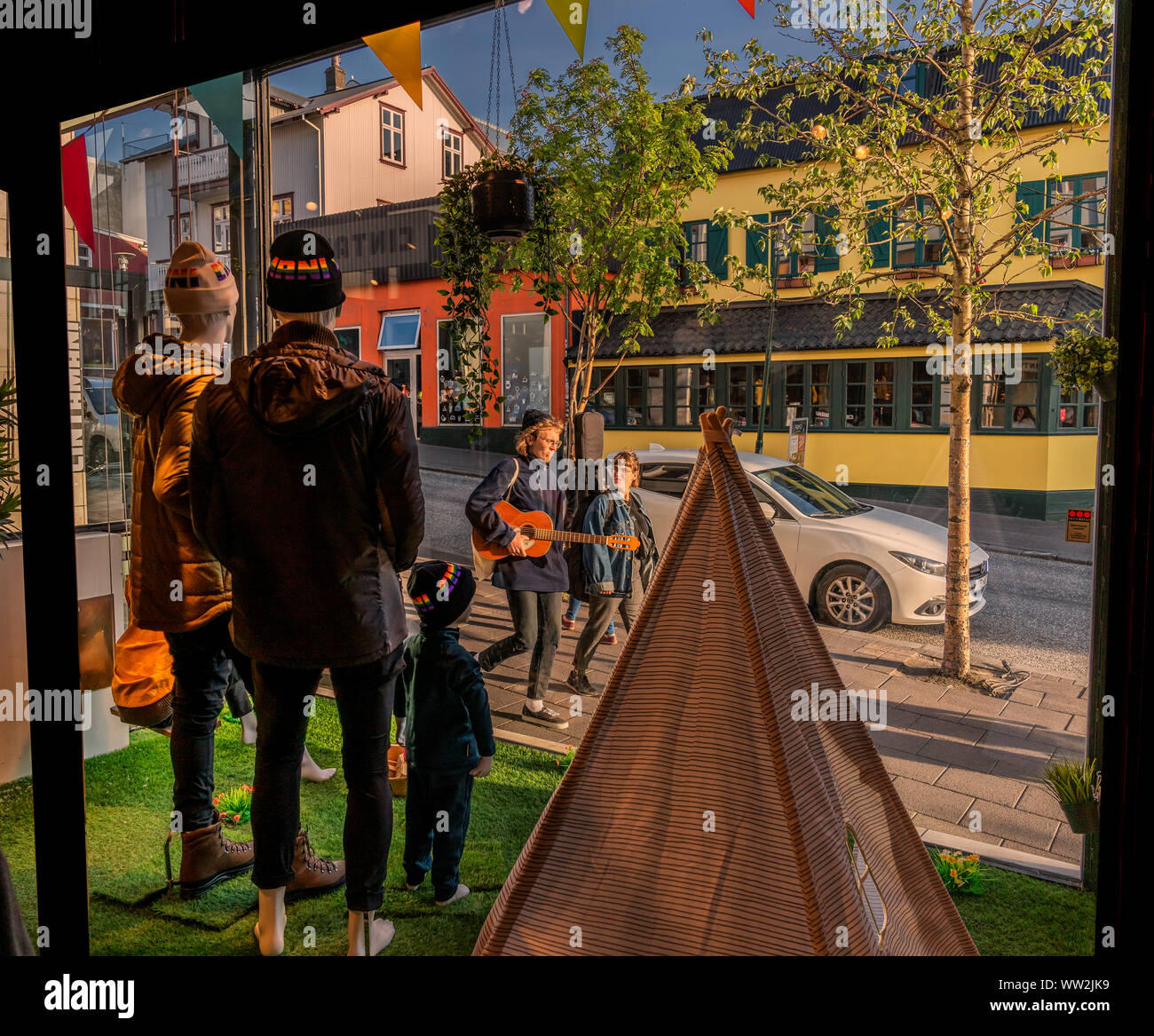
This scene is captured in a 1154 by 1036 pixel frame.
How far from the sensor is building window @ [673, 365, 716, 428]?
10.7 ft

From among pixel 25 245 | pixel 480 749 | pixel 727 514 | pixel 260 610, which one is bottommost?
pixel 480 749

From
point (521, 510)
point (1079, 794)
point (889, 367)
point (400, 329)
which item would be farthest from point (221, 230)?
point (1079, 794)

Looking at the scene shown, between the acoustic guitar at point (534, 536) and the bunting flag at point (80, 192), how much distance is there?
88.7 inches

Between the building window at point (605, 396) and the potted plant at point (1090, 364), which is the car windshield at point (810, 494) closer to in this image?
the building window at point (605, 396)

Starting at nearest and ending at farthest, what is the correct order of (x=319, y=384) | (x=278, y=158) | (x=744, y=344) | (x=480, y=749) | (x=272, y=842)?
(x=319, y=384) → (x=272, y=842) → (x=480, y=749) → (x=744, y=344) → (x=278, y=158)

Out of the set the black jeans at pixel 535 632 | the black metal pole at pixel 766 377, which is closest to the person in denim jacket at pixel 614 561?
the black jeans at pixel 535 632

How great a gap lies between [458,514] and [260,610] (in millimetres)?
1624

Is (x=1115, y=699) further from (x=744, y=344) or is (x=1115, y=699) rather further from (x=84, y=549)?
(x=84, y=549)

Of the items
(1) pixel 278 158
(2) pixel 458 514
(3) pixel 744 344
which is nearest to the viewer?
(3) pixel 744 344

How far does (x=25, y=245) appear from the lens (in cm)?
245

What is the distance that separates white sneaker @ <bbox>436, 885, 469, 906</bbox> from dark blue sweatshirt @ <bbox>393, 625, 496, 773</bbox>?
0.47 m

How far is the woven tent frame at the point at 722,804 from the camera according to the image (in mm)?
2168

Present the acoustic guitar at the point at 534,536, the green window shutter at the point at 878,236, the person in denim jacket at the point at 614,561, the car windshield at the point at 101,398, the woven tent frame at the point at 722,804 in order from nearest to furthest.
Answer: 1. the woven tent frame at the point at 722,804
2. the green window shutter at the point at 878,236
3. the person in denim jacket at the point at 614,561
4. the acoustic guitar at the point at 534,536
5. the car windshield at the point at 101,398

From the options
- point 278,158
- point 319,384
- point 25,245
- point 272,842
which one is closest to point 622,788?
point 272,842
